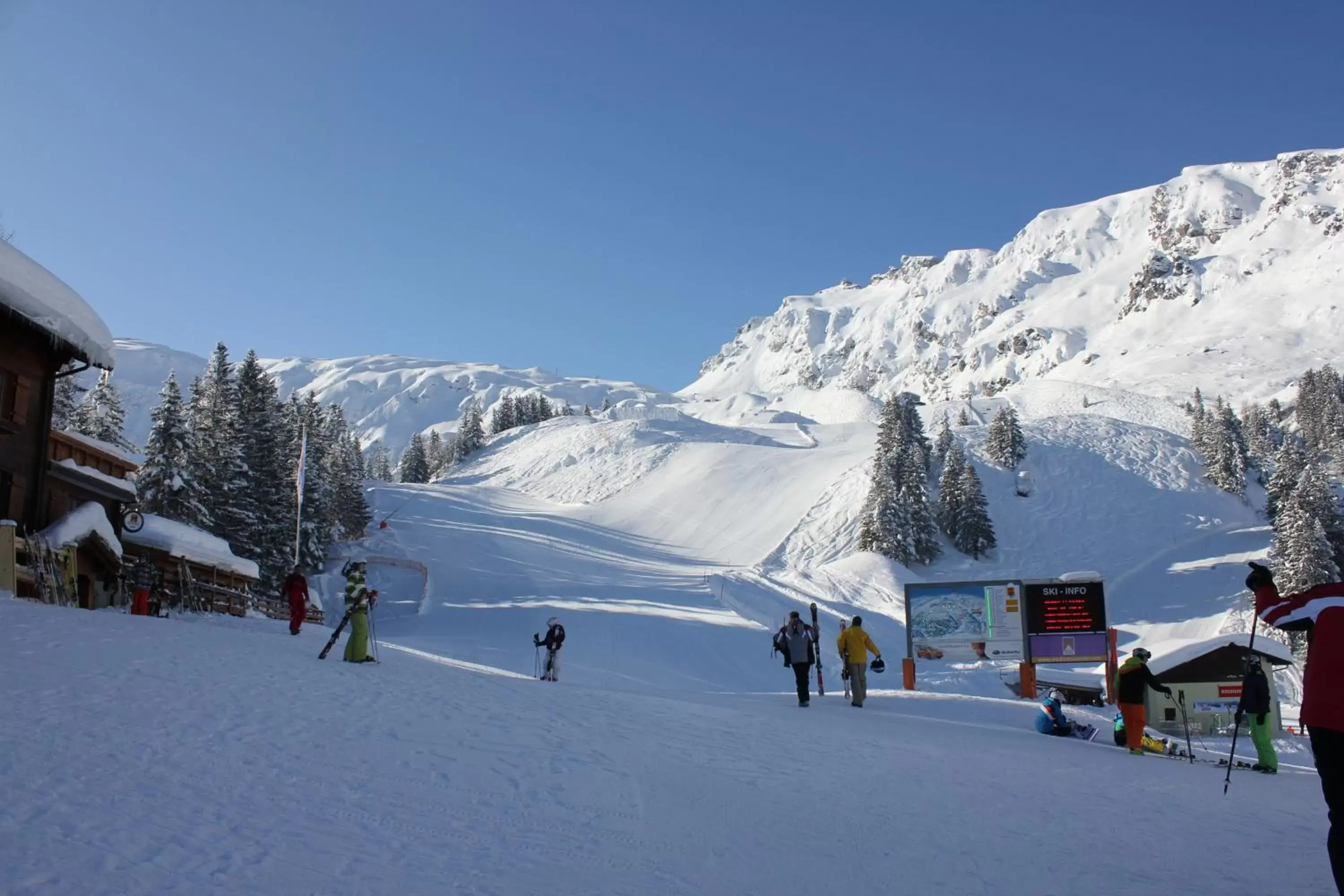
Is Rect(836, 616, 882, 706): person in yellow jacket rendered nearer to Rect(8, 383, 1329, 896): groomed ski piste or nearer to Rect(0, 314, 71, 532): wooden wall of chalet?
Rect(8, 383, 1329, 896): groomed ski piste

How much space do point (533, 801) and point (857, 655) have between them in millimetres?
10610

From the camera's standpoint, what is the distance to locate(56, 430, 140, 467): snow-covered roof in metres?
26.2

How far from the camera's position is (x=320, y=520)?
50781 mm

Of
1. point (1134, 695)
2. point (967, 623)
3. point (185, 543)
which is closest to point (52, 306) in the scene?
point (185, 543)

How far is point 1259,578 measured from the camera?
7.31 m

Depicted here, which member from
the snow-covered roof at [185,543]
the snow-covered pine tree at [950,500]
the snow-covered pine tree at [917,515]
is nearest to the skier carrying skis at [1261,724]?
the snow-covered roof at [185,543]

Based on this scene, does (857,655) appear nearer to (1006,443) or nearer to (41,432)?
(41,432)

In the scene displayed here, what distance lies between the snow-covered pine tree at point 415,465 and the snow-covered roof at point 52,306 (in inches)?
3593

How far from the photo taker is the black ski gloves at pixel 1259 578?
708 cm

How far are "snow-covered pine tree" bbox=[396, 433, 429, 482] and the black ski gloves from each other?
112 meters

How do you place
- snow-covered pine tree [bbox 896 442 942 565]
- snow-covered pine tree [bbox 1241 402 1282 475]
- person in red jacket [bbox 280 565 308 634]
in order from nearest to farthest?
person in red jacket [bbox 280 565 308 634]
snow-covered pine tree [bbox 896 442 942 565]
snow-covered pine tree [bbox 1241 402 1282 475]

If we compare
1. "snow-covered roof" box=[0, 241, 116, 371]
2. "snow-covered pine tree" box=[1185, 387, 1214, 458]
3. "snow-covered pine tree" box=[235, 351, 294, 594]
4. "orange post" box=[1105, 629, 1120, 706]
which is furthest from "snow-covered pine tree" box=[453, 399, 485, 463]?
"orange post" box=[1105, 629, 1120, 706]

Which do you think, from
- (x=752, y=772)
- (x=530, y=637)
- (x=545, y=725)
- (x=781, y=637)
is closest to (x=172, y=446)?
(x=530, y=637)

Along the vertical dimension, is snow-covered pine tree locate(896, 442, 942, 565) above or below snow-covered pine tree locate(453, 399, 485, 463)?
below
